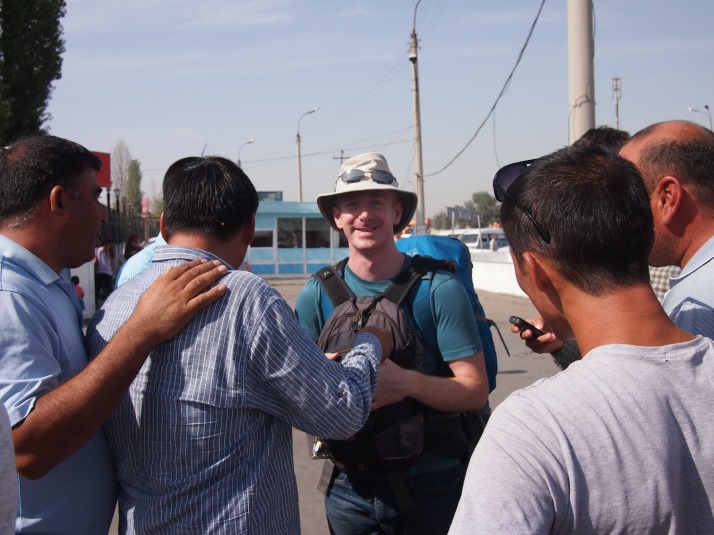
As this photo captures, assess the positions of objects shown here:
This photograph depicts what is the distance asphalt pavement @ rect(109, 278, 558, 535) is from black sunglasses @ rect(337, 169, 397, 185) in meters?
2.37

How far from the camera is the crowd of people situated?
109 cm

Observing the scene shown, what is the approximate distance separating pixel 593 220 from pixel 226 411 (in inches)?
41.5

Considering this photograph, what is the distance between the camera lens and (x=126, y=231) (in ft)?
84.6

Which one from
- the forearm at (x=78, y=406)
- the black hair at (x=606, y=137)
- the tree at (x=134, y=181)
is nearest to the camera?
the forearm at (x=78, y=406)

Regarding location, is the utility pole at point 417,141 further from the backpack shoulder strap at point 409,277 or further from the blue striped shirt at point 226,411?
the blue striped shirt at point 226,411

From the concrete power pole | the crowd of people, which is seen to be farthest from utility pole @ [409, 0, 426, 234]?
the crowd of people

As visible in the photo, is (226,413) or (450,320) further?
(450,320)

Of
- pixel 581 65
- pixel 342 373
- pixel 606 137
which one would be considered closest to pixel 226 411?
pixel 342 373

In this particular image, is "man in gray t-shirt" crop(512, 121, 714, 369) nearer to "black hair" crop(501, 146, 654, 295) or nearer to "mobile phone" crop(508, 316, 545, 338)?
"mobile phone" crop(508, 316, 545, 338)

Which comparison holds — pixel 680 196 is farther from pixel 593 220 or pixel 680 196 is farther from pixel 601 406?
pixel 601 406

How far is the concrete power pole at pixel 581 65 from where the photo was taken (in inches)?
302

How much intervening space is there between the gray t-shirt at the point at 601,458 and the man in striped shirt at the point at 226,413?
28.5 inches

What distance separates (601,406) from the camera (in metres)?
1.11

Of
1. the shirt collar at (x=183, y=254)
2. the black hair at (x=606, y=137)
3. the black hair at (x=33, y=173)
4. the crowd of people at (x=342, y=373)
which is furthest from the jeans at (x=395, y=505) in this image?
the black hair at (x=606, y=137)
